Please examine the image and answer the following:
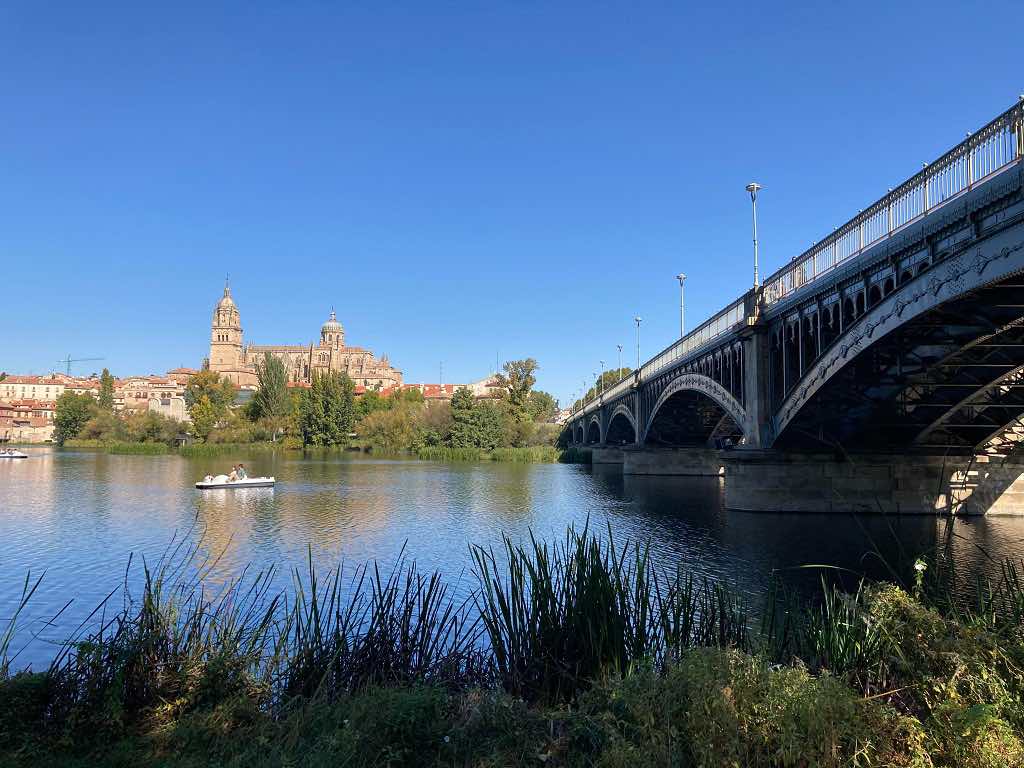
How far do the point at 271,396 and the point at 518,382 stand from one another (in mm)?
35325

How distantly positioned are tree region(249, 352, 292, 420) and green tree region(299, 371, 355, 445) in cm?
298

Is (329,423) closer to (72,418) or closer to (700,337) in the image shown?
(72,418)

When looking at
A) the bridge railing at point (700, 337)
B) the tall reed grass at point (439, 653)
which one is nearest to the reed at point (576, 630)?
the tall reed grass at point (439, 653)

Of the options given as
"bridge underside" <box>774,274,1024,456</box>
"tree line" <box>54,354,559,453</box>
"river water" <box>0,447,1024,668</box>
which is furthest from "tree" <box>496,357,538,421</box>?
"bridge underside" <box>774,274,1024,456</box>

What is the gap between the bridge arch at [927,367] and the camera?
14633 mm

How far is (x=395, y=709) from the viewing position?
5.99 metres

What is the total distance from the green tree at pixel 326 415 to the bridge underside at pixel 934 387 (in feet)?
256

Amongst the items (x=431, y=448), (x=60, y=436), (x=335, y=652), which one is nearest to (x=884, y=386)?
(x=335, y=652)

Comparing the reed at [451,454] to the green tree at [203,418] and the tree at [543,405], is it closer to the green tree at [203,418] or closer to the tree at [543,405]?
the green tree at [203,418]

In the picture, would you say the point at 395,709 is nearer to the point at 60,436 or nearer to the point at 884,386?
the point at 884,386

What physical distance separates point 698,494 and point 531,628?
112 feet

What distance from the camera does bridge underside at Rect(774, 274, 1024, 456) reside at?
16.6 m

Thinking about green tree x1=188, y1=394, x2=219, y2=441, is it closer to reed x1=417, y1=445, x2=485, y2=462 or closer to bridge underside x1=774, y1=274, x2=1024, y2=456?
reed x1=417, y1=445, x2=485, y2=462

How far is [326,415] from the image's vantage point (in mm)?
97562
